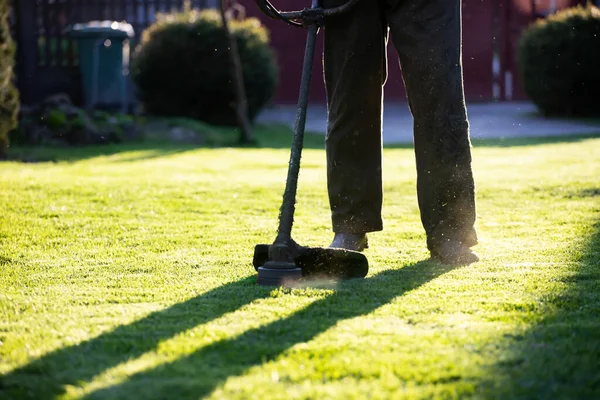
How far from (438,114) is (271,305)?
1.16 m

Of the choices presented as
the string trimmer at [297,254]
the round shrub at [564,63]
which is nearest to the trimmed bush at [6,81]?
the string trimmer at [297,254]

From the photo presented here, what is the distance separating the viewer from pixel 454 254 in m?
3.77

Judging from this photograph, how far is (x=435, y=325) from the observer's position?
277 cm

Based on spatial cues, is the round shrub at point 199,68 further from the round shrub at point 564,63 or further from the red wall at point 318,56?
the red wall at point 318,56

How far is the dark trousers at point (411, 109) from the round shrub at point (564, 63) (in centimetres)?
1094

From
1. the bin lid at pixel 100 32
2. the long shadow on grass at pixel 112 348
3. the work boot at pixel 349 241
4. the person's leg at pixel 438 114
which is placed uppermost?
the bin lid at pixel 100 32

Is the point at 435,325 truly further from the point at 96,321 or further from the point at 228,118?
the point at 228,118

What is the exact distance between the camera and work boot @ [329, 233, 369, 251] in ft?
13.1

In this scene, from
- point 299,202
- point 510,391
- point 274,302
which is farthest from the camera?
point 299,202

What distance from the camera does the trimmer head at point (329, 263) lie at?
3461 mm

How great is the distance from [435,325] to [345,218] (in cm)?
130

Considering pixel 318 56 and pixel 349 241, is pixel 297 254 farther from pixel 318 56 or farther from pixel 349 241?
pixel 318 56

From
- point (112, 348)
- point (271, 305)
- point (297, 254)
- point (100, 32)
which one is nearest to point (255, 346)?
point (112, 348)

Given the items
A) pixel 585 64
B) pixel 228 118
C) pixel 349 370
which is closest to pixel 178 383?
pixel 349 370
